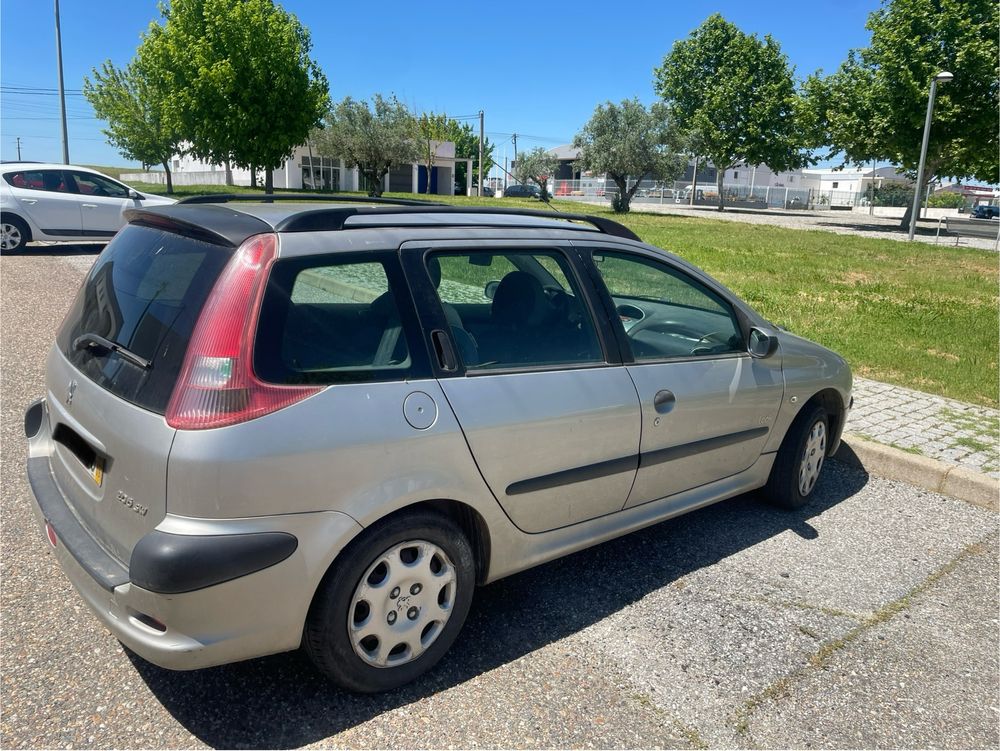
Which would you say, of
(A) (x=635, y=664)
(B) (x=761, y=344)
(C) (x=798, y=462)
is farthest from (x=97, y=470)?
(C) (x=798, y=462)

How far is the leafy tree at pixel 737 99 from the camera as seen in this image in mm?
54444

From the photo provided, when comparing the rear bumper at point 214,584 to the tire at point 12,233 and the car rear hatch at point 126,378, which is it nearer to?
the car rear hatch at point 126,378

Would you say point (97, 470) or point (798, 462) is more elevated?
point (97, 470)

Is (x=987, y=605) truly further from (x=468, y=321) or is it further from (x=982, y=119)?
(x=982, y=119)

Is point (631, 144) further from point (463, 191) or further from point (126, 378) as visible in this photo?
point (126, 378)

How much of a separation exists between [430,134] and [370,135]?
28.8 feet

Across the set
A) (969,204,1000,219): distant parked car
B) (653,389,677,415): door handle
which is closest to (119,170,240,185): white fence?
(969,204,1000,219): distant parked car

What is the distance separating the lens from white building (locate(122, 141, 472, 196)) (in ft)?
186

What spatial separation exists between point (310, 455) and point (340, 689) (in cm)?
99

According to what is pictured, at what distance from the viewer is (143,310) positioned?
2.62 metres

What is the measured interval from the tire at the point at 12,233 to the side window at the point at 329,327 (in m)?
13.8

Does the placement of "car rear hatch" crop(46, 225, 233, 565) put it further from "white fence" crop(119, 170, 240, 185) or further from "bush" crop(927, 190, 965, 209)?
"bush" crop(927, 190, 965, 209)

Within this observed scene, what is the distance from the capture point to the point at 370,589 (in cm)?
258

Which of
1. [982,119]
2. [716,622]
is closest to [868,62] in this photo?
[982,119]
